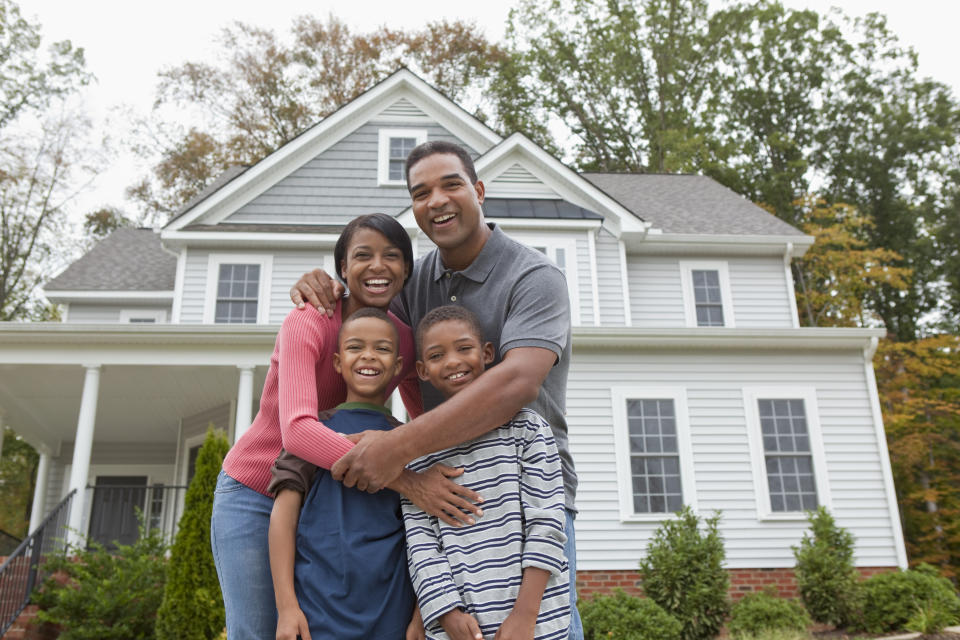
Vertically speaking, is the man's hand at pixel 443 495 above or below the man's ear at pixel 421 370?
below

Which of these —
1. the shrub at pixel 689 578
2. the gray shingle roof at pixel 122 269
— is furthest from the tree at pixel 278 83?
the shrub at pixel 689 578

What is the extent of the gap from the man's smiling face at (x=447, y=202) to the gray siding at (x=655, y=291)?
462 inches

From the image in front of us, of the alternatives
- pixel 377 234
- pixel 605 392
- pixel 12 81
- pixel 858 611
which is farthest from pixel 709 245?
pixel 12 81

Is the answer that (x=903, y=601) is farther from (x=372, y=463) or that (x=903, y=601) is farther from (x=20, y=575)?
(x=20, y=575)

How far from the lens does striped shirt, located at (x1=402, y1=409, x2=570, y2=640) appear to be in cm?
194

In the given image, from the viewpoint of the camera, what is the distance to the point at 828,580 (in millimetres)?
8594

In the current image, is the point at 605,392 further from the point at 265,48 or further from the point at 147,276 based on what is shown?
the point at 265,48

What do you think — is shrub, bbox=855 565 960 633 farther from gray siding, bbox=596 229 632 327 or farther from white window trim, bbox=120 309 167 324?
white window trim, bbox=120 309 167 324

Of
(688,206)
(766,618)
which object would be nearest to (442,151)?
(766,618)

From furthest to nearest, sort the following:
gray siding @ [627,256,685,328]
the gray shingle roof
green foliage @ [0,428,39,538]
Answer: green foliage @ [0,428,39,538], the gray shingle roof, gray siding @ [627,256,685,328]

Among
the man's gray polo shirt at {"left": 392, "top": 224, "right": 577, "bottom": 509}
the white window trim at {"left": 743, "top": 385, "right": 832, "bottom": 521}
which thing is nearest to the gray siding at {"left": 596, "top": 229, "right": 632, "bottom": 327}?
the white window trim at {"left": 743, "top": 385, "right": 832, "bottom": 521}

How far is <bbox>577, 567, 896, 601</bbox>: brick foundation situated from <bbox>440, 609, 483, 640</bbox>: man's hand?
831 centimetres

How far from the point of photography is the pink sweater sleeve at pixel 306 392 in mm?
2051

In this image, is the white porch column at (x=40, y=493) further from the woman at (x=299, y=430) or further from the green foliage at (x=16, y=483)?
the woman at (x=299, y=430)
